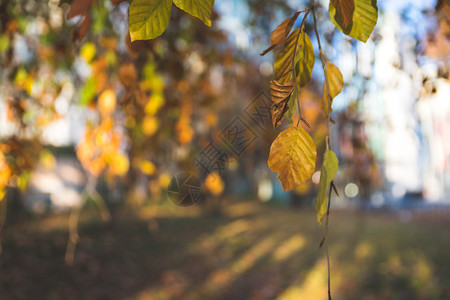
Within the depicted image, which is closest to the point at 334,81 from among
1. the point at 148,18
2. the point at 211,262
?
the point at 148,18

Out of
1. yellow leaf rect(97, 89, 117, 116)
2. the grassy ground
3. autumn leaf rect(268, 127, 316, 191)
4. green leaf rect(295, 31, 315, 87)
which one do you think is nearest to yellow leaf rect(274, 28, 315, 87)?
green leaf rect(295, 31, 315, 87)

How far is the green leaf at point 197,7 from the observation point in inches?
18.0

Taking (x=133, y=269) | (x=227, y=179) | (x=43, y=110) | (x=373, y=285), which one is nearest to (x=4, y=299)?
(x=133, y=269)

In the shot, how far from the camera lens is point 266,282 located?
4.45 metres

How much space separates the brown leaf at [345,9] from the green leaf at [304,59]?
0.20 ft

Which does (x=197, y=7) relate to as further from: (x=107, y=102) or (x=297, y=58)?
(x=107, y=102)

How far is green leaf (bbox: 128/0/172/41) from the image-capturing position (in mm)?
475

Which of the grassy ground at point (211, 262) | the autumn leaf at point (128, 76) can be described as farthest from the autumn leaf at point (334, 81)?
the grassy ground at point (211, 262)

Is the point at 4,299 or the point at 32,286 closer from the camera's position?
the point at 4,299

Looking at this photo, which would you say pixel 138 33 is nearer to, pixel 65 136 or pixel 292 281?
pixel 292 281

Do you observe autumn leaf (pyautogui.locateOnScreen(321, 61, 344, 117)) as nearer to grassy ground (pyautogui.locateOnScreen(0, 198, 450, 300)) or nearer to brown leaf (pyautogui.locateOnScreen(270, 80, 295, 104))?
brown leaf (pyautogui.locateOnScreen(270, 80, 295, 104))

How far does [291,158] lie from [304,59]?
17 cm

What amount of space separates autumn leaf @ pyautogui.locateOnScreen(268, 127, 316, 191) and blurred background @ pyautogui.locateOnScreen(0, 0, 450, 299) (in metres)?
0.38

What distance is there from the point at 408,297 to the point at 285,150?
4.21 m
